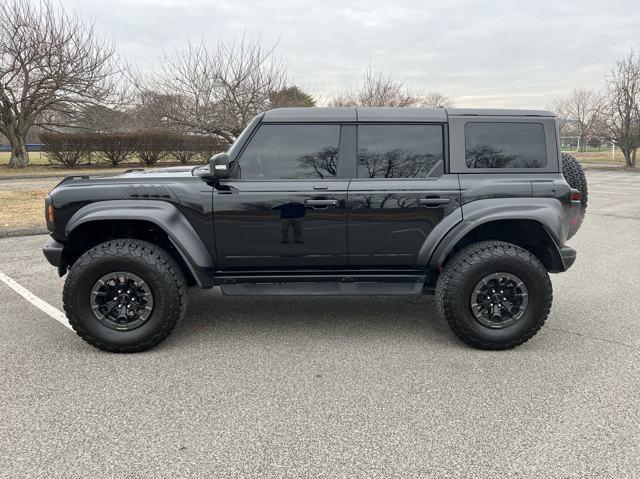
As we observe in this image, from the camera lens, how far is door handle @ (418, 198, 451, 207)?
352cm

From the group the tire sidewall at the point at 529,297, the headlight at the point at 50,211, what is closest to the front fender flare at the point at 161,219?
the headlight at the point at 50,211

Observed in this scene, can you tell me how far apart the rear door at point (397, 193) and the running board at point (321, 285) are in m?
0.13

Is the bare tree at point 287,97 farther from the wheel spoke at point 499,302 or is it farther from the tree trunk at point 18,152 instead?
the wheel spoke at point 499,302

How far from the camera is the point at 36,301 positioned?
458cm

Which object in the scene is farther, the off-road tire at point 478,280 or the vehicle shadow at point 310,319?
the vehicle shadow at point 310,319

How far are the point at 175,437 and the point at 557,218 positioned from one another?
119 inches

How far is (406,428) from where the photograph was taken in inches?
101

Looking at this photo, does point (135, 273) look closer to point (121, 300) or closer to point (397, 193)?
point (121, 300)

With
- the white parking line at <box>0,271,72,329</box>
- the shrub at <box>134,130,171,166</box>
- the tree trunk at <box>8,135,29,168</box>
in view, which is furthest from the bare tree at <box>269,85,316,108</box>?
the white parking line at <box>0,271,72,329</box>

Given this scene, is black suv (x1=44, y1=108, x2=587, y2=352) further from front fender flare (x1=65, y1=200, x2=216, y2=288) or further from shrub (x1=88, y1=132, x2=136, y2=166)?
shrub (x1=88, y1=132, x2=136, y2=166)

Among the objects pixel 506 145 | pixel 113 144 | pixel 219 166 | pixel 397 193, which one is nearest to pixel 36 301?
pixel 219 166

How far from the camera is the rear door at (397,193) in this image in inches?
139

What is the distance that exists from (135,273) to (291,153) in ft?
4.89

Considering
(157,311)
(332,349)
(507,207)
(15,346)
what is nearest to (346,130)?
(507,207)
